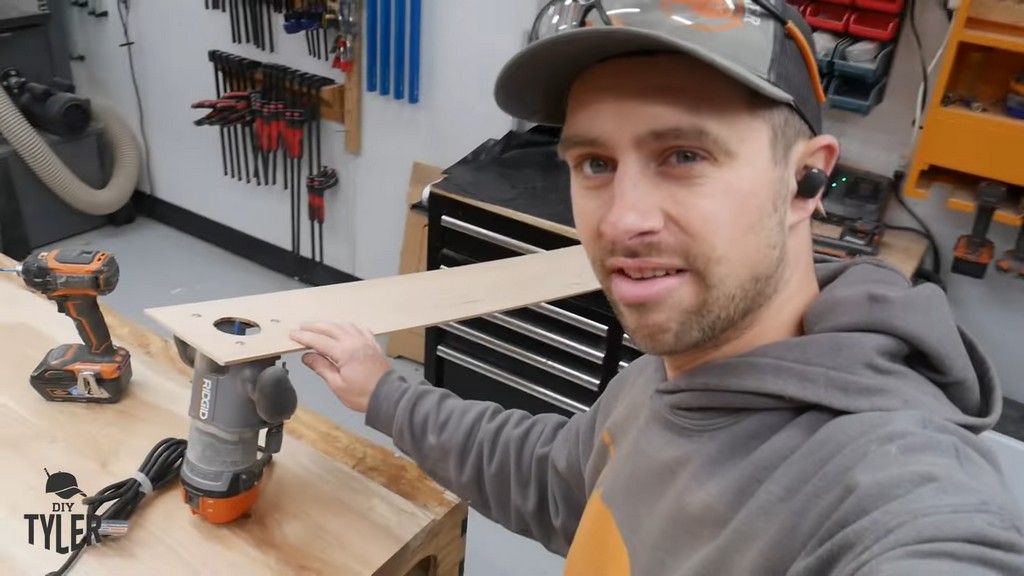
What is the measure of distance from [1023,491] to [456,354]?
1547 mm

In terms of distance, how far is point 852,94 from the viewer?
6.88 ft

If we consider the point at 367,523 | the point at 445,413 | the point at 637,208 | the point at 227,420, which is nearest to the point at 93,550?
the point at 227,420

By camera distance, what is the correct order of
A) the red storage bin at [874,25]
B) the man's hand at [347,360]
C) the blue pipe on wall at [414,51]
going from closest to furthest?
the man's hand at [347,360] < the red storage bin at [874,25] < the blue pipe on wall at [414,51]

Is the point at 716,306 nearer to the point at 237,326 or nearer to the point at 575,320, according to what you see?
the point at 237,326

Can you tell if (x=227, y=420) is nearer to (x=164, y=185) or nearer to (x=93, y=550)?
(x=93, y=550)

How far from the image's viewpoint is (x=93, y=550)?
1049mm

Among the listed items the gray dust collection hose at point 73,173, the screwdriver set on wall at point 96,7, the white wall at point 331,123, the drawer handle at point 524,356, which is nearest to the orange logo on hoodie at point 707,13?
the drawer handle at point 524,356

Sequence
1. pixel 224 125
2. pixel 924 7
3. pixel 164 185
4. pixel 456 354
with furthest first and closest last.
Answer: pixel 164 185
pixel 224 125
pixel 456 354
pixel 924 7

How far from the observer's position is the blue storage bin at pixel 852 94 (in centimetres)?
207

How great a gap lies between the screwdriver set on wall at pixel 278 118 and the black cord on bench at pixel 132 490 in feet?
6.73

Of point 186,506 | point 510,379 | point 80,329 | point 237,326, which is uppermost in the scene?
point 237,326

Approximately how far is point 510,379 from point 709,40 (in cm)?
178

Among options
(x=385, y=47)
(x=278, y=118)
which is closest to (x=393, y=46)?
(x=385, y=47)

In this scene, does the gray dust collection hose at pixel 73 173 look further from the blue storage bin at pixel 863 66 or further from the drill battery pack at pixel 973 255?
the drill battery pack at pixel 973 255
